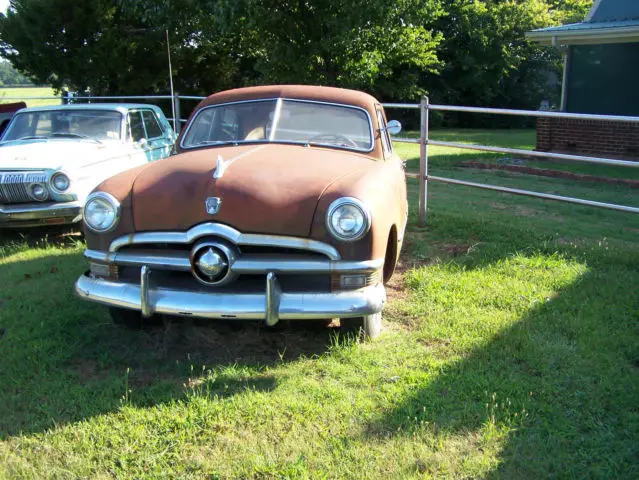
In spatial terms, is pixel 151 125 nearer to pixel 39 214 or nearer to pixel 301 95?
pixel 39 214

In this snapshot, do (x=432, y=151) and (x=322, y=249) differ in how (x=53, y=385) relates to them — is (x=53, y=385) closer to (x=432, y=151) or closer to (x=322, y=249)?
(x=322, y=249)

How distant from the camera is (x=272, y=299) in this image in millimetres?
3436

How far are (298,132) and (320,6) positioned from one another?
39.0 feet

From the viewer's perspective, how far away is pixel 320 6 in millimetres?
15594

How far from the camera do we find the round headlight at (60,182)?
620 centimetres

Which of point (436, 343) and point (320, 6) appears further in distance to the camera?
point (320, 6)

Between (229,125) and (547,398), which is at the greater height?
(229,125)

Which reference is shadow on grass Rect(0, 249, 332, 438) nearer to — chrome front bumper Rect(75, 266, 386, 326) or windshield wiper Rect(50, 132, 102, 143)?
chrome front bumper Rect(75, 266, 386, 326)

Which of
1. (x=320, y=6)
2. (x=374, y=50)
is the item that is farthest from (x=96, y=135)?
(x=374, y=50)

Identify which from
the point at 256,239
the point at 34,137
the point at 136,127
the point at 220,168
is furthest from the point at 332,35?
the point at 256,239

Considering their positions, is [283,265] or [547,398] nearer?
[547,398]

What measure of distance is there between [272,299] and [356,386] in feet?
2.19

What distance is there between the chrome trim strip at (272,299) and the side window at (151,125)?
518 centimetres

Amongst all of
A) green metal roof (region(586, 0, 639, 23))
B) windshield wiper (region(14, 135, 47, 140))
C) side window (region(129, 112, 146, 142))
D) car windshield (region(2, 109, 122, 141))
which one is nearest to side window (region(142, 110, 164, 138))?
side window (region(129, 112, 146, 142))
